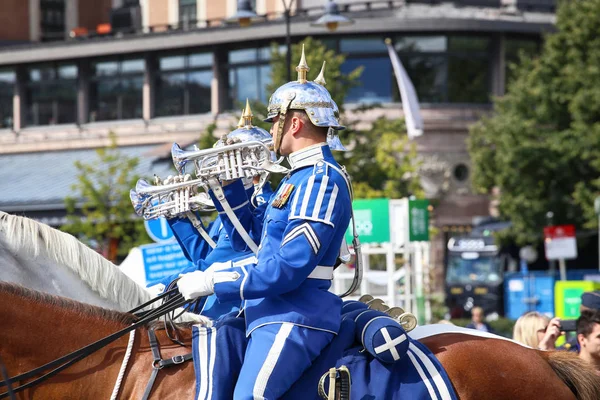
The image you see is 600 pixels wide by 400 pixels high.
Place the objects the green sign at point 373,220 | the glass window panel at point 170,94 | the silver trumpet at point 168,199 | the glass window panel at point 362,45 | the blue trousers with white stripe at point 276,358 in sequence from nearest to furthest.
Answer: the blue trousers with white stripe at point 276,358 < the silver trumpet at point 168,199 < the green sign at point 373,220 < the glass window panel at point 362,45 < the glass window panel at point 170,94

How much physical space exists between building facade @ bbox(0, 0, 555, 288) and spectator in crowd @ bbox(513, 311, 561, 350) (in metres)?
26.9

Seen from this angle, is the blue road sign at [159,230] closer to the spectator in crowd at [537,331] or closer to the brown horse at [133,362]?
the spectator in crowd at [537,331]

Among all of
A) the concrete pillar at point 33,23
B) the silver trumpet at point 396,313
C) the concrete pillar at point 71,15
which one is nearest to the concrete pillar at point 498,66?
the concrete pillar at point 71,15

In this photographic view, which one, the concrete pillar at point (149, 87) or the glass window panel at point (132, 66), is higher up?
the glass window panel at point (132, 66)

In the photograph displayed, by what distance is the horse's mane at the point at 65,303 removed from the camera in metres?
5.64

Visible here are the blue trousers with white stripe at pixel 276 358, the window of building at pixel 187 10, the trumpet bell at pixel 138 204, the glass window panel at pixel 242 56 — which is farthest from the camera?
the window of building at pixel 187 10

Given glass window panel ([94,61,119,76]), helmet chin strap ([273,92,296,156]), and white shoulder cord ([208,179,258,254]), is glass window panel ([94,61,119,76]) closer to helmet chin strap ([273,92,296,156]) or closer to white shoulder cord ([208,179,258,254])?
white shoulder cord ([208,179,258,254])

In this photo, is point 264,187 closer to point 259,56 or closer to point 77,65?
point 259,56

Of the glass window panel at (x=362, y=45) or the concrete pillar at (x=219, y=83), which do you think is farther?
the concrete pillar at (x=219, y=83)

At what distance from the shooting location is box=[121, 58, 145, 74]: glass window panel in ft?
135

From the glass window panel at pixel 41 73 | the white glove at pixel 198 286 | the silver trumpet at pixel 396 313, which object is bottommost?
the silver trumpet at pixel 396 313

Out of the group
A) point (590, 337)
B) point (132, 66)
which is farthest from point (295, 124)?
point (132, 66)

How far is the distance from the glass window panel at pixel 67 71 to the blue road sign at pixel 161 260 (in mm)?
30576

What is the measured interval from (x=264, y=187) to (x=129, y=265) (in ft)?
18.1
